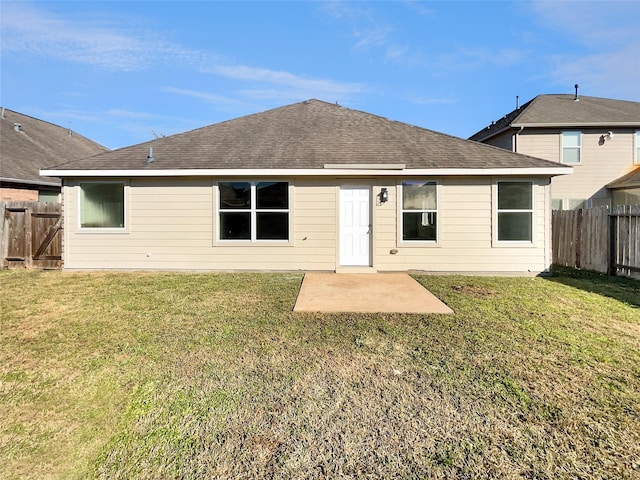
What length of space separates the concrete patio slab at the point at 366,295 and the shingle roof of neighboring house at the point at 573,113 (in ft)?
36.7

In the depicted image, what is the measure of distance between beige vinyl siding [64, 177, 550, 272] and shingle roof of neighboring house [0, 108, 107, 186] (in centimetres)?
710

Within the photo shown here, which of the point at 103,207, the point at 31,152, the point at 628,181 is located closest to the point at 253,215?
the point at 103,207

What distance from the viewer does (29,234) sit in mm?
9820

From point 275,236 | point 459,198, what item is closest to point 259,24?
point 275,236

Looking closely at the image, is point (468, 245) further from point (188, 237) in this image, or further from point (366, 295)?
point (188, 237)

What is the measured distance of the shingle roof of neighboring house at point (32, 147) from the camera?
45.5 feet

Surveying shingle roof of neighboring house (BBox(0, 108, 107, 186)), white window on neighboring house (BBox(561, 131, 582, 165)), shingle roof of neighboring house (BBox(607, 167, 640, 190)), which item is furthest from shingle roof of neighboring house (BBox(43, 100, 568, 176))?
shingle roof of neighboring house (BBox(607, 167, 640, 190))

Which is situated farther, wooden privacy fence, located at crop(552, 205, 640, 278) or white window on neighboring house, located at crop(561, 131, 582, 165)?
white window on neighboring house, located at crop(561, 131, 582, 165)

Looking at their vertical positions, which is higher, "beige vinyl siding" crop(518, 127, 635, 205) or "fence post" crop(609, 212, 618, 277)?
"beige vinyl siding" crop(518, 127, 635, 205)

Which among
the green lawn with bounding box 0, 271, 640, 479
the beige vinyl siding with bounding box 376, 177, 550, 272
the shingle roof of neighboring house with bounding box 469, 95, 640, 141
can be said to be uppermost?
the shingle roof of neighboring house with bounding box 469, 95, 640, 141

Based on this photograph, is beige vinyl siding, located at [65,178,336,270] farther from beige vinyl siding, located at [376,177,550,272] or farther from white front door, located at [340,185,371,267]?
beige vinyl siding, located at [376,177,550,272]

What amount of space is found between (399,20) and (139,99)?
15078 millimetres

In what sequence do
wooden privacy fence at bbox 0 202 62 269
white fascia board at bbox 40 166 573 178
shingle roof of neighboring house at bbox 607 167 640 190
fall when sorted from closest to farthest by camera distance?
white fascia board at bbox 40 166 573 178, wooden privacy fence at bbox 0 202 62 269, shingle roof of neighboring house at bbox 607 167 640 190

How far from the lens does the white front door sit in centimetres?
912
